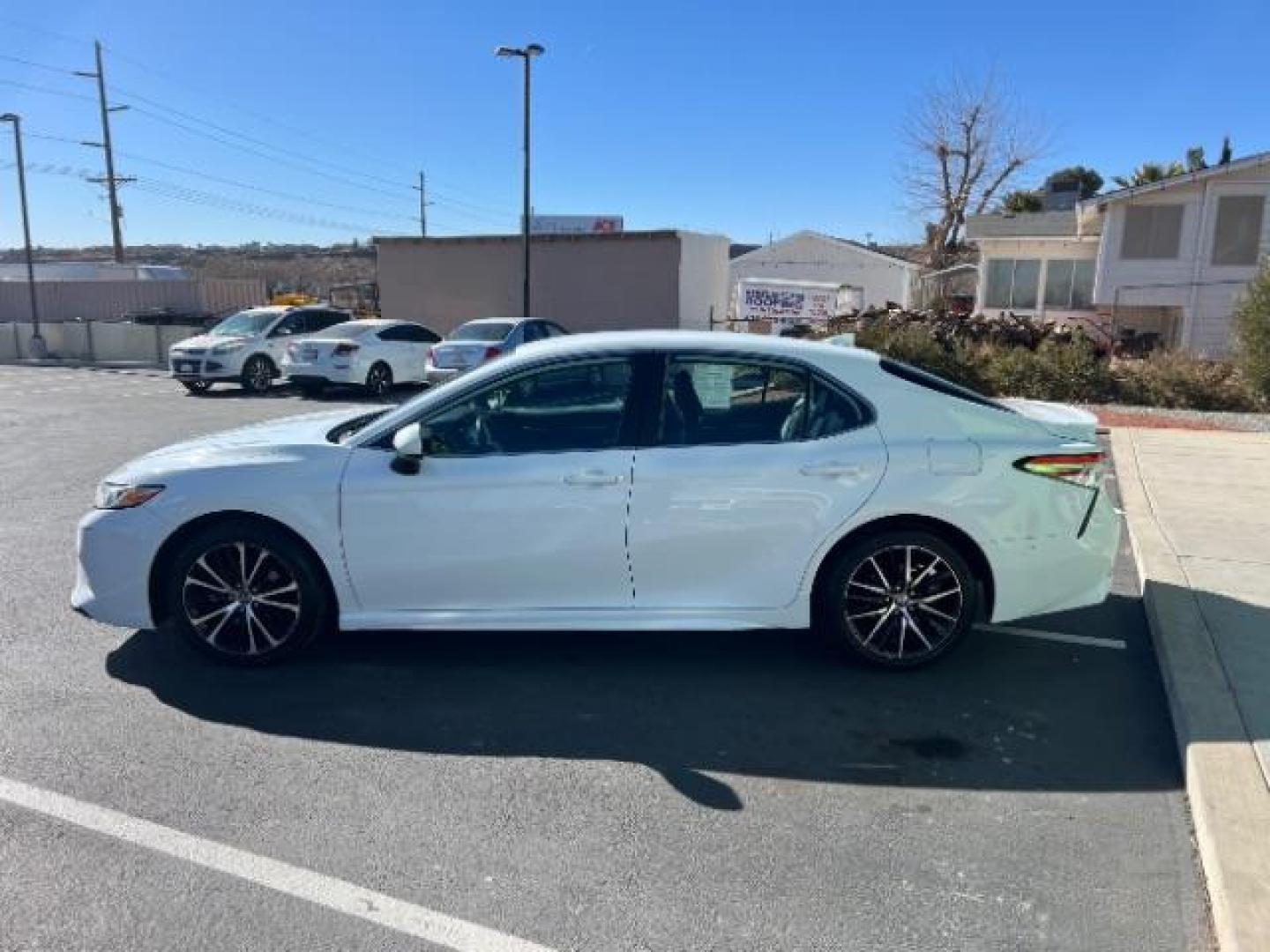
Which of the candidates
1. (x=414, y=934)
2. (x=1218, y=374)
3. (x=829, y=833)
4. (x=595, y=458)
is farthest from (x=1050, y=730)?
(x=1218, y=374)

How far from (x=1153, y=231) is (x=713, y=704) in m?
24.9

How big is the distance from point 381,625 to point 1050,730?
2.87m

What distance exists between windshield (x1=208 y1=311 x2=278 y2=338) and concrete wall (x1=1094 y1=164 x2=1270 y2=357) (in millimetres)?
19322

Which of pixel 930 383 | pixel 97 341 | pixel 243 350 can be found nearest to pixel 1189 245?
pixel 243 350

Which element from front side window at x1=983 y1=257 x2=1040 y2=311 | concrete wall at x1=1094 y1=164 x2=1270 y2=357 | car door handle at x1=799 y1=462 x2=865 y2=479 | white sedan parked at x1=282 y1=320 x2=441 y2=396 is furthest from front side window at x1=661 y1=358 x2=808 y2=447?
front side window at x1=983 y1=257 x2=1040 y2=311

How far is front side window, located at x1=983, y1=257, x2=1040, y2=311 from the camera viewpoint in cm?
2823

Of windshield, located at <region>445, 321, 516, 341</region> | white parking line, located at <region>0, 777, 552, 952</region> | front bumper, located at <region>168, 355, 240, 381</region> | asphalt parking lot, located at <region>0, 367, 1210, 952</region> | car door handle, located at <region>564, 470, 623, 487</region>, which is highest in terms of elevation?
windshield, located at <region>445, 321, 516, 341</region>

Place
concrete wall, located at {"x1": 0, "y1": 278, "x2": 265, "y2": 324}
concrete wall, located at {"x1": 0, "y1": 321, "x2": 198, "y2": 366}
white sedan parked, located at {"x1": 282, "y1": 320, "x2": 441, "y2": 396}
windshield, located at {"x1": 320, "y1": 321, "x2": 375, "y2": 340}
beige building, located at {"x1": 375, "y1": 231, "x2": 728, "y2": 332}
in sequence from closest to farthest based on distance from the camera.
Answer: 1. white sedan parked, located at {"x1": 282, "y1": 320, "x2": 441, "y2": 396}
2. windshield, located at {"x1": 320, "y1": 321, "x2": 375, "y2": 340}
3. beige building, located at {"x1": 375, "y1": 231, "x2": 728, "y2": 332}
4. concrete wall, located at {"x1": 0, "y1": 321, "x2": 198, "y2": 366}
5. concrete wall, located at {"x1": 0, "y1": 278, "x2": 265, "y2": 324}

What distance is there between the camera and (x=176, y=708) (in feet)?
13.2

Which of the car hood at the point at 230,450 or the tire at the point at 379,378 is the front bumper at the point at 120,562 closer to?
the car hood at the point at 230,450

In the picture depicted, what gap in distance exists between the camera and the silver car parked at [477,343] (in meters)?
15.6

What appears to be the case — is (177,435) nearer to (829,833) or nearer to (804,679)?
(804,679)

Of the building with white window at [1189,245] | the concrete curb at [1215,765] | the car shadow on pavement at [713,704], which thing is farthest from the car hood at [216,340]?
the building with white window at [1189,245]

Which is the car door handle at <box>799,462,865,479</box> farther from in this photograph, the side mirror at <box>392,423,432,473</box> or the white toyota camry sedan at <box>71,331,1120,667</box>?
the side mirror at <box>392,423,432,473</box>
